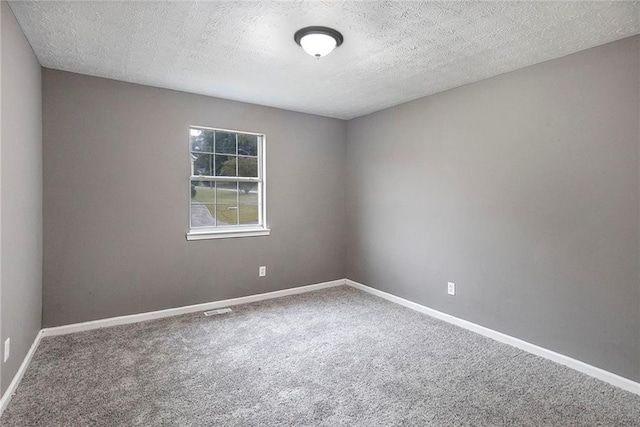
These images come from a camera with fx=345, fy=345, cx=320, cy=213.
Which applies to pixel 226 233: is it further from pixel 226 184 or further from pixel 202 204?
pixel 226 184

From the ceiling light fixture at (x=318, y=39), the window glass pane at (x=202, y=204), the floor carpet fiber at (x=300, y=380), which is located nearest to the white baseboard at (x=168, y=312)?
the floor carpet fiber at (x=300, y=380)

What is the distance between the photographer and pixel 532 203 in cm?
281

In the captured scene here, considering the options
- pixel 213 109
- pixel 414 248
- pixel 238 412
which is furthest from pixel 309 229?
pixel 238 412

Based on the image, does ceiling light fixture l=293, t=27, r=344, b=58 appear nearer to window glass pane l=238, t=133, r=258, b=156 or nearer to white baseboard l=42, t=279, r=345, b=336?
window glass pane l=238, t=133, r=258, b=156

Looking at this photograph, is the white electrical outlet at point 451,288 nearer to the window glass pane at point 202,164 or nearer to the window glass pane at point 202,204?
the window glass pane at point 202,204

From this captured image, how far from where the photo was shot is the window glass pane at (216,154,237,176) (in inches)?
155

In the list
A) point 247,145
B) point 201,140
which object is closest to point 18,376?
point 201,140

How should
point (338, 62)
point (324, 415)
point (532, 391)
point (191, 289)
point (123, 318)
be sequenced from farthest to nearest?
point (191, 289) → point (123, 318) → point (338, 62) → point (532, 391) → point (324, 415)

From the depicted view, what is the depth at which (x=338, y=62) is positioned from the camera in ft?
9.20

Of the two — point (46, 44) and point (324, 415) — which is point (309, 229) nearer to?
point (324, 415)

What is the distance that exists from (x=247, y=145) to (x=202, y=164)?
1.95 ft

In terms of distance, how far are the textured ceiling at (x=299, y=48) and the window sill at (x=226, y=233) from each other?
1.53 meters

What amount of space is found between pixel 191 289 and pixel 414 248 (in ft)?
8.17

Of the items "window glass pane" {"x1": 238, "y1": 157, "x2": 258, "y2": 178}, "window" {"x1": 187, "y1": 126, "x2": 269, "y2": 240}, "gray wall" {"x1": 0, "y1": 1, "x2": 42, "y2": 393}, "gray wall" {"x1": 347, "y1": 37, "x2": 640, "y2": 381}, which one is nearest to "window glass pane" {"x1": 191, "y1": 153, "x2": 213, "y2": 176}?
"window" {"x1": 187, "y1": 126, "x2": 269, "y2": 240}
